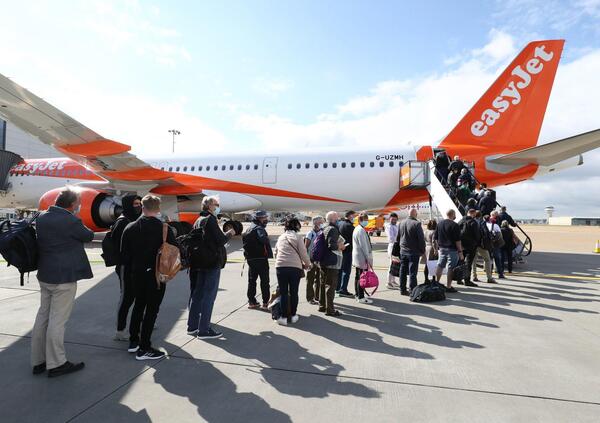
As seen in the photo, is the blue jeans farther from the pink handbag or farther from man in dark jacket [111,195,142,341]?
the pink handbag

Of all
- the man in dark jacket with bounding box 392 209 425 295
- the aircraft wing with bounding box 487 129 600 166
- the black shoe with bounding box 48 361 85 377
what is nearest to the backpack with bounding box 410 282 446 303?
the man in dark jacket with bounding box 392 209 425 295

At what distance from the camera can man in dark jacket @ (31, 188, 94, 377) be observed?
10.3 ft

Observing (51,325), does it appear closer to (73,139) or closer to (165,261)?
(165,261)

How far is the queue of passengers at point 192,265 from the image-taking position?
3184mm

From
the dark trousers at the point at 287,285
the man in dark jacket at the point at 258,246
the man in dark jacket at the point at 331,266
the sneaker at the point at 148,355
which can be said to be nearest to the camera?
the sneaker at the point at 148,355

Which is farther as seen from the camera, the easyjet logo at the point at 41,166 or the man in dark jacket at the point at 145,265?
the easyjet logo at the point at 41,166

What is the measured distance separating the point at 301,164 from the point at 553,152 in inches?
349

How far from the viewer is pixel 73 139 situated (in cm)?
1066

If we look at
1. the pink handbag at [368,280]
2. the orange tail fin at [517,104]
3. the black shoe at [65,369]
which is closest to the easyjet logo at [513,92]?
the orange tail fin at [517,104]

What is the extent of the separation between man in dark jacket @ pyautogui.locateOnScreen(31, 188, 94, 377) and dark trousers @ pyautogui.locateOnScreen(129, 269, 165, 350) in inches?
20.4

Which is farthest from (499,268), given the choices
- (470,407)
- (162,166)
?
(162,166)

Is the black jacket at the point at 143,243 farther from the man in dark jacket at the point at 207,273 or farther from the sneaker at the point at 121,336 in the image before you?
the sneaker at the point at 121,336

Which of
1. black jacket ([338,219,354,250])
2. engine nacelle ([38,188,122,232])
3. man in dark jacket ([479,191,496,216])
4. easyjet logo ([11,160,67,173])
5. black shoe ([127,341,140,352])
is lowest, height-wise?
black shoe ([127,341,140,352])

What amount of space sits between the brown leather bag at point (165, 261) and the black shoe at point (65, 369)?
105 centimetres
